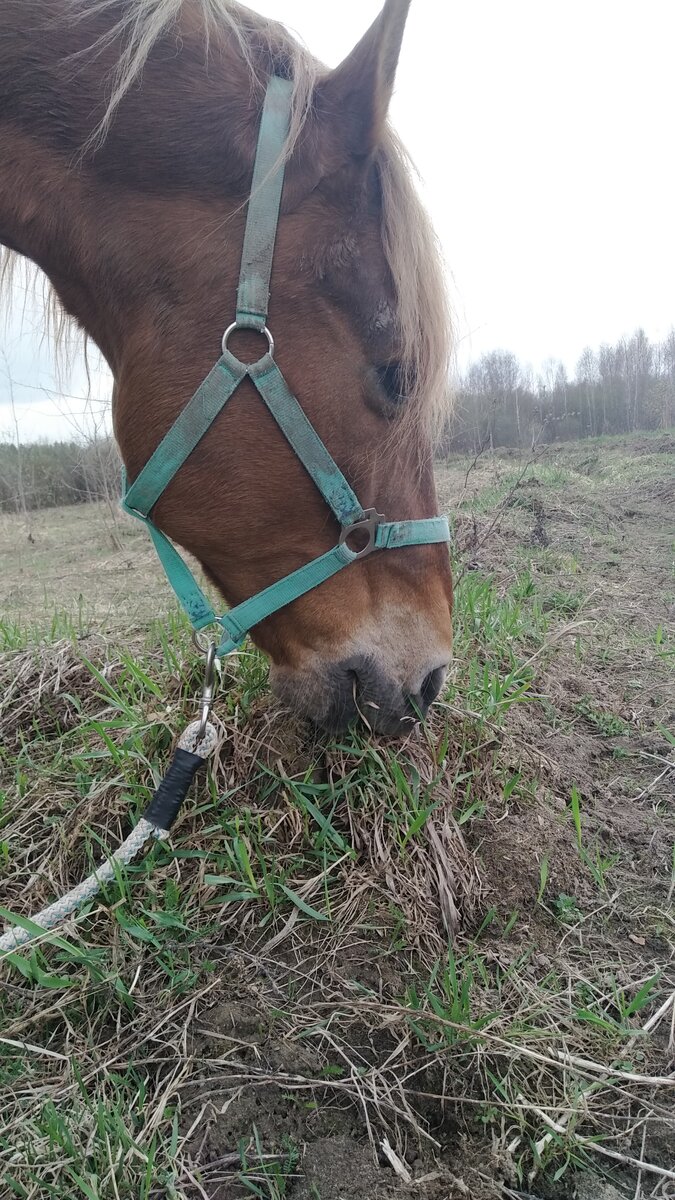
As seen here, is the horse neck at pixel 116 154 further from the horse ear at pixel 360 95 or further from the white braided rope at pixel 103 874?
the white braided rope at pixel 103 874

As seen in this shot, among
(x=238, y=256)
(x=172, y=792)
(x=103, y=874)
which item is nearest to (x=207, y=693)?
(x=172, y=792)

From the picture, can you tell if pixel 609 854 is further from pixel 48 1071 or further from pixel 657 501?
pixel 657 501

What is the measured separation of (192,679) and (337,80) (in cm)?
169

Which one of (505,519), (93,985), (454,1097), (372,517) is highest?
(372,517)

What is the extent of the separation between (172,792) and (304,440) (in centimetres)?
94

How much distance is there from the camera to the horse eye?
1514 millimetres

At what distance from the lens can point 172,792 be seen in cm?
155

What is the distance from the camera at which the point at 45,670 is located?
2.32 m

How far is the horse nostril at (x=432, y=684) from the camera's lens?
5.38 ft

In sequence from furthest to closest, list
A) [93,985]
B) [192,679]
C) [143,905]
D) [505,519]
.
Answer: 1. [505,519]
2. [192,679]
3. [143,905]
4. [93,985]

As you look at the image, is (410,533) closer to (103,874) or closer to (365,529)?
(365,529)

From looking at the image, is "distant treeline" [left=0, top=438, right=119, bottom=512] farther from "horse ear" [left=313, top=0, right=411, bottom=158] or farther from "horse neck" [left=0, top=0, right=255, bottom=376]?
"horse ear" [left=313, top=0, right=411, bottom=158]

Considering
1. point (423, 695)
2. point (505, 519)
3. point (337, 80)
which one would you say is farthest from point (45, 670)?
point (505, 519)

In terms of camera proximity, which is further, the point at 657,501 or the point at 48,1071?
the point at 657,501
